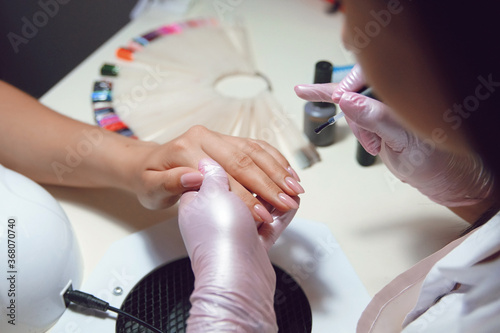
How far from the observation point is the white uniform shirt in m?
0.48

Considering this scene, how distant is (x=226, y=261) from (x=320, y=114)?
42 centimetres

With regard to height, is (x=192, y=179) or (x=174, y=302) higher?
(x=192, y=179)

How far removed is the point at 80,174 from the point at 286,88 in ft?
1.65

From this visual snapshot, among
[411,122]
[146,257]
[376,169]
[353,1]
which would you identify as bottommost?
[146,257]

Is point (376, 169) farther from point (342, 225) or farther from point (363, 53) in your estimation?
point (363, 53)

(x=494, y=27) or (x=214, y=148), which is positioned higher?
(x=494, y=27)

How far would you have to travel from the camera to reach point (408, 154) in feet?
2.20

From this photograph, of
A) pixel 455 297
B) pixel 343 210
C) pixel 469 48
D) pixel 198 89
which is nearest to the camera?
→ pixel 469 48

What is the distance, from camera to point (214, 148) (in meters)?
0.68

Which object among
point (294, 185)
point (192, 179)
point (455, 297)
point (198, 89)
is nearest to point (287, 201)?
point (294, 185)

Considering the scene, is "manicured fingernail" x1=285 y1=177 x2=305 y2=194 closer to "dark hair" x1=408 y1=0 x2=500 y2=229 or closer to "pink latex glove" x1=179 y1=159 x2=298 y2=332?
"pink latex glove" x1=179 y1=159 x2=298 y2=332

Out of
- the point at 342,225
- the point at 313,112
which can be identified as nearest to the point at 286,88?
the point at 313,112

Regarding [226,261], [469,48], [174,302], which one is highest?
[469,48]

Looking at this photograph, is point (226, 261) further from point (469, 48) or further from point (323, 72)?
point (323, 72)
